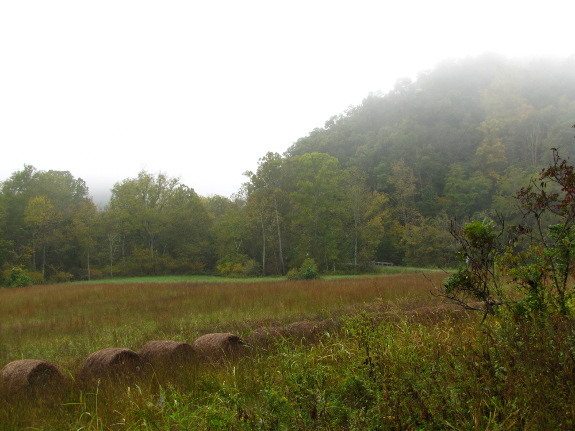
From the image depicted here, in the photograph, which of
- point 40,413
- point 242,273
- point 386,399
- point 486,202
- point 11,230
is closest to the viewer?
point 386,399

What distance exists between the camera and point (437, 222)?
41188 millimetres

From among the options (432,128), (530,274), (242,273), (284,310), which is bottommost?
(242,273)

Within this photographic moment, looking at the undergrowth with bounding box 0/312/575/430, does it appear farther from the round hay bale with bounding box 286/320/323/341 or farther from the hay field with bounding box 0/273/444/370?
the hay field with bounding box 0/273/444/370

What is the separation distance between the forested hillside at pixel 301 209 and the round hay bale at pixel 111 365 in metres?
28.6


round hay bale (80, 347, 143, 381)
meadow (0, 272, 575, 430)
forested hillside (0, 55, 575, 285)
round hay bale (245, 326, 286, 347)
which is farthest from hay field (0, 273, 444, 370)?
forested hillside (0, 55, 575, 285)

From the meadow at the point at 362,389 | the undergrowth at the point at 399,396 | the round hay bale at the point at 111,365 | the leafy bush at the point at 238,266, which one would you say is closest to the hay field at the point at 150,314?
the meadow at the point at 362,389

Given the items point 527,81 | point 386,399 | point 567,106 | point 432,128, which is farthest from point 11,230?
point 527,81

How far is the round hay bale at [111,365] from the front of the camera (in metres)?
4.96

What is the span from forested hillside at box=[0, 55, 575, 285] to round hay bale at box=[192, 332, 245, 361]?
28.1 metres

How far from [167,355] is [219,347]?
724mm

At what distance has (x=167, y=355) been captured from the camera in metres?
5.34

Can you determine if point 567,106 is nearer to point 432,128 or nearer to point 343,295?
point 432,128

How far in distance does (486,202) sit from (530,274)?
159 ft

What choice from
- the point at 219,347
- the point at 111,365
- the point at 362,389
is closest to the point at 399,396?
the point at 362,389
